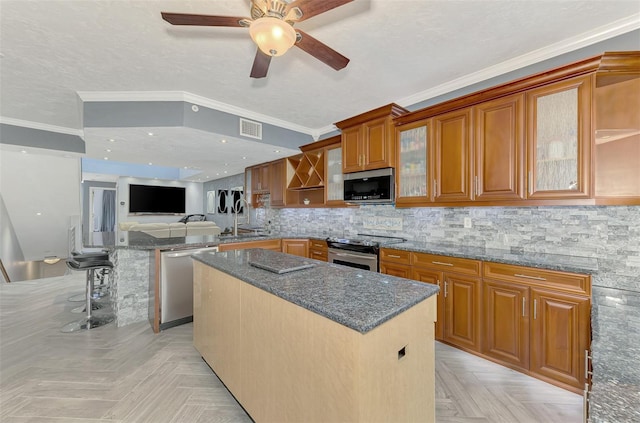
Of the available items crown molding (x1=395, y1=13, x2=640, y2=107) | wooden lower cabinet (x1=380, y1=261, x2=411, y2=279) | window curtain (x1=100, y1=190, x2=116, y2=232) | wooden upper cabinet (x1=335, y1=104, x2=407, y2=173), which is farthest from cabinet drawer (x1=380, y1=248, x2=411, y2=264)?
window curtain (x1=100, y1=190, x2=116, y2=232)

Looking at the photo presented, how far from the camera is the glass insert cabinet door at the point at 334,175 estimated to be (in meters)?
4.00

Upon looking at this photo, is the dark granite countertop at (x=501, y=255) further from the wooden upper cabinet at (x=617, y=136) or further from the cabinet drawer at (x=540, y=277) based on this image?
the wooden upper cabinet at (x=617, y=136)

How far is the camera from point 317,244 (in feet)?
13.2

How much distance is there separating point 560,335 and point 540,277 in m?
0.41

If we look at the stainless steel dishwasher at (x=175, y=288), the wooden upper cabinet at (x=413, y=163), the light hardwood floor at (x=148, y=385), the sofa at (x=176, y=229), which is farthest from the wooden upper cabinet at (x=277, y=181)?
the light hardwood floor at (x=148, y=385)

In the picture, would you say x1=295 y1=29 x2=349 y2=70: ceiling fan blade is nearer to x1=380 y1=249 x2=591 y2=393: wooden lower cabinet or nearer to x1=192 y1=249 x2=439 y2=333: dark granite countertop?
x1=192 y1=249 x2=439 y2=333: dark granite countertop

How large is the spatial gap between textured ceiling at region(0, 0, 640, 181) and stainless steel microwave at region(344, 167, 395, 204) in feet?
3.20

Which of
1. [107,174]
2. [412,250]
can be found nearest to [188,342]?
[412,250]

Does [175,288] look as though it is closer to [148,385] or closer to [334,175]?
[148,385]

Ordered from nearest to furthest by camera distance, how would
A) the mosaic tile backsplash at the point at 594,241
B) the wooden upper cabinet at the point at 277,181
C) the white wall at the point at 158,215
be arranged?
the mosaic tile backsplash at the point at 594,241 → the wooden upper cabinet at the point at 277,181 → the white wall at the point at 158,215

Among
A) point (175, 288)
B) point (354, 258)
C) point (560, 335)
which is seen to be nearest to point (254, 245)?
point (175, 288)

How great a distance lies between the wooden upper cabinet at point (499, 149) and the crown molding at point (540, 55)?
47 cm

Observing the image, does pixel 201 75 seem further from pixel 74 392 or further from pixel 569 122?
pixel 569 122

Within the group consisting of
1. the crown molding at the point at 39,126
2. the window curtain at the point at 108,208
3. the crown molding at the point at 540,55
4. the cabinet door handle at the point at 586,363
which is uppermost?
the crown molding at the point at 540,55
